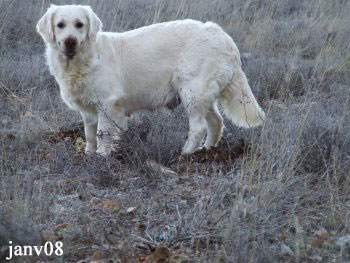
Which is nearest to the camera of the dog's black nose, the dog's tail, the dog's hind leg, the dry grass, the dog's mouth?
the dry grass

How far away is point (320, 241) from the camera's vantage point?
297 centimetres

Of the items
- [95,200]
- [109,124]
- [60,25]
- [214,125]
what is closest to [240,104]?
[214,125]

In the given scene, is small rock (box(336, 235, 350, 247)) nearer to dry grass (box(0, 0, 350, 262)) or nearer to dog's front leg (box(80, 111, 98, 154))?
dry grass (box(0, 0, 350, 262))

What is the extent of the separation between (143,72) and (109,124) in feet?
1.98

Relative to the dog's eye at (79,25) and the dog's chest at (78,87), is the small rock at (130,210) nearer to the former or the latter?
the dog's chest at (78,87)

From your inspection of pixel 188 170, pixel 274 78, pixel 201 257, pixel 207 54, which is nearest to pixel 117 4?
pixel 274 78

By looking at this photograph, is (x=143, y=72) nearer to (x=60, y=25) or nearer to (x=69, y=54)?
(x=69, y=54)

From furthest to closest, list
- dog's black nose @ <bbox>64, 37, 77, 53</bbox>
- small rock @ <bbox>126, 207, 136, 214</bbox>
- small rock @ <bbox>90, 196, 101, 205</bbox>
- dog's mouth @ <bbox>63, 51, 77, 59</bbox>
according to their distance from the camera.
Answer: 1. dog's mouth @ <bbox>63, 51, 77, 59</bbox>
2. dog's black nose @ <bbox>64, 37, 77, 53</bbox>
3. small rock @ <bbox>90, 196, 101, 205</bbox>
4. small rock @ <bbox>126, 207, 136, 214</bbox>

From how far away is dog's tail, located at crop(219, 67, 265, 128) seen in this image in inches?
198

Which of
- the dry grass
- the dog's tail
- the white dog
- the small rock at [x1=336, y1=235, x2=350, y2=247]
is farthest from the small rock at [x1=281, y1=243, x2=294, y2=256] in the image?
the dog's tail

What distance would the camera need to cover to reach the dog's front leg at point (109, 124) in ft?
15.6

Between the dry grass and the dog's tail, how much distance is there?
228 millimetres

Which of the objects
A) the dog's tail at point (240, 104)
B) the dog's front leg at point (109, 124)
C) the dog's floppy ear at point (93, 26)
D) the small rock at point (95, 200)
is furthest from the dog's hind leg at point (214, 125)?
the small rock at point (95, 200)

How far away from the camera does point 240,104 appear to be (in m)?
5.18
